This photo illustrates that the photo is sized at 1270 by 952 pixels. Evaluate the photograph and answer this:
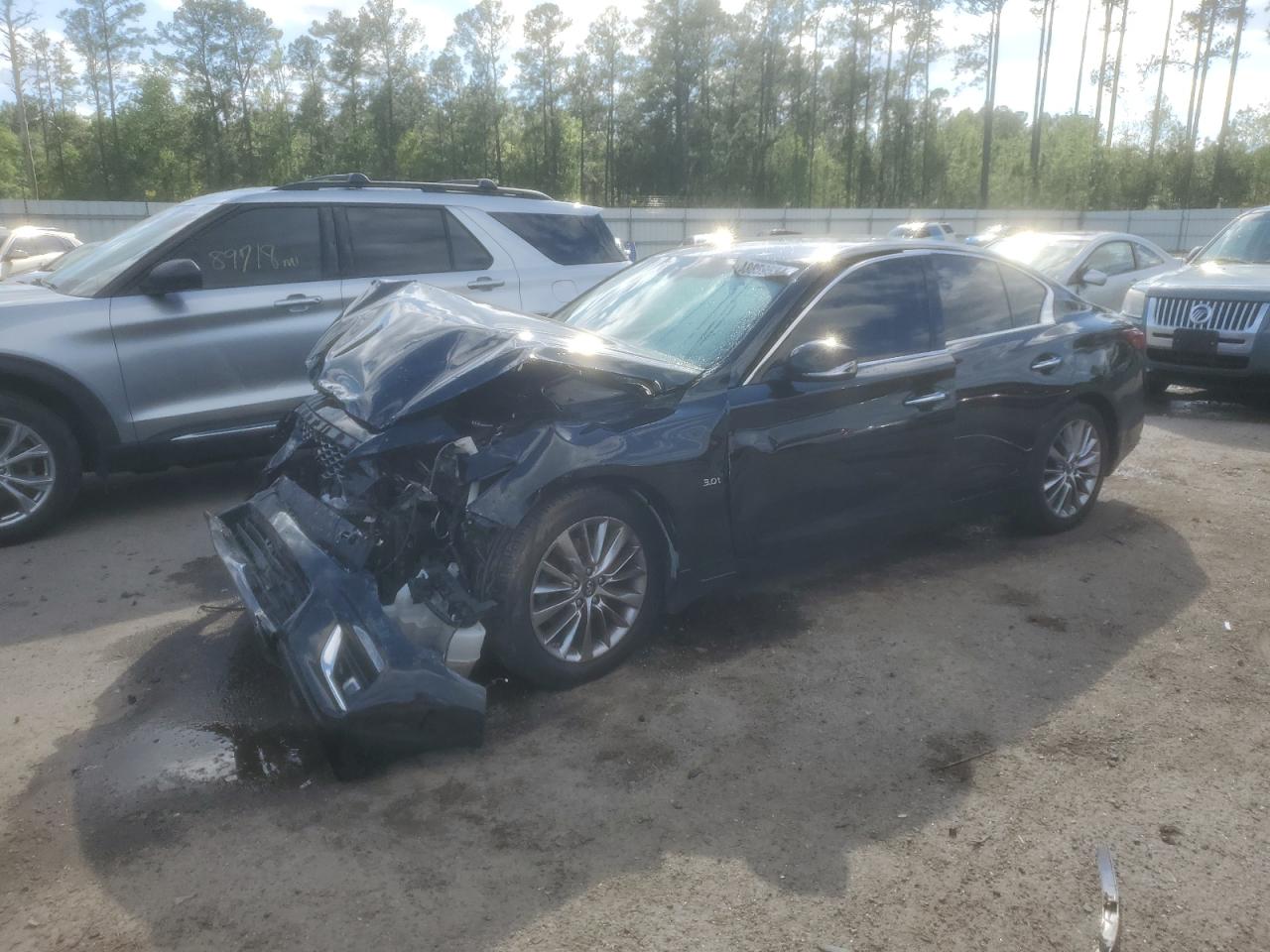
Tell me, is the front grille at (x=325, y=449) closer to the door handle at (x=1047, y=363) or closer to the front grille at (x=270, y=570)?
the front grille at (x=270, y=570)

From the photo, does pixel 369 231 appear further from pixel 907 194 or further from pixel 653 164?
pixel 907 194

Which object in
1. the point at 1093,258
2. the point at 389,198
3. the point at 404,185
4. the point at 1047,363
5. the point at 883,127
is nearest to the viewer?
the point at 1047,363

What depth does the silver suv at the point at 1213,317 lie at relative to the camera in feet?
29.4

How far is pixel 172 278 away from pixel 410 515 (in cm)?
319

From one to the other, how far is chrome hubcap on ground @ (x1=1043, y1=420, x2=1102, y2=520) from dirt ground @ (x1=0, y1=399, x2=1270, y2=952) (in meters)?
0.64

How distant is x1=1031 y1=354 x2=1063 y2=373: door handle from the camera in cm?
529

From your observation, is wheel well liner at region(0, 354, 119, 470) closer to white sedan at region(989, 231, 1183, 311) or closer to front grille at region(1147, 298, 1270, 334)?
white sedan at region(989, 231, 1183, 311)

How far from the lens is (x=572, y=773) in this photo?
332 cm

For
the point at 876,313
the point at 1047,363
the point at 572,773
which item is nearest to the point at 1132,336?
the point at 1047,363

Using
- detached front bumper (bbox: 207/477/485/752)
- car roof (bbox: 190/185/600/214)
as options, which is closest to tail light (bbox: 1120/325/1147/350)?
car roof (bbox: 190/185/600/214)

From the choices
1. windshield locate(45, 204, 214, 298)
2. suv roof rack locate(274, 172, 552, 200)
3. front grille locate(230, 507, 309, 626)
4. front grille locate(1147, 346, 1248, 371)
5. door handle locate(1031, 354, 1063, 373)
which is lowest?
front grille locate(1147, 346, 1248, 371)

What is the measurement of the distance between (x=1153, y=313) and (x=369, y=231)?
7365mm

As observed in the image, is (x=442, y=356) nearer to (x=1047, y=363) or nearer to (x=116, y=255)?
(x=1047, y=363)

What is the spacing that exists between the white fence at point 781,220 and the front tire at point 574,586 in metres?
24.4
